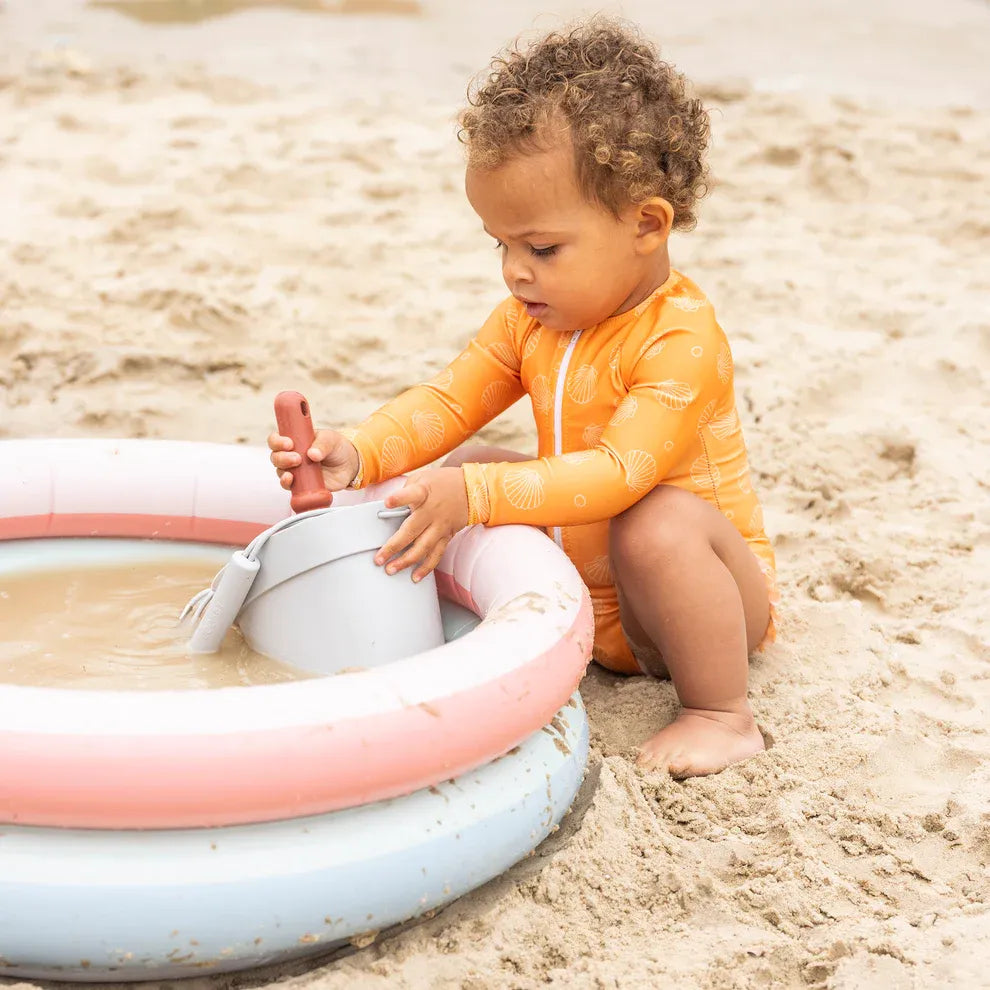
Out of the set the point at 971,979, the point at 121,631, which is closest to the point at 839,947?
the point at 971,979

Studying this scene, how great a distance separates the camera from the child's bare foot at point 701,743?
1910 millimetres

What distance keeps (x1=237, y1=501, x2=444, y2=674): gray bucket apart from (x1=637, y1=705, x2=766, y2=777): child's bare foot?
1.21 ft

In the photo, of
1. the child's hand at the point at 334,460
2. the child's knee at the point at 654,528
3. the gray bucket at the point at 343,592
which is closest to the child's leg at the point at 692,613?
the child's knee at the point at 654,528

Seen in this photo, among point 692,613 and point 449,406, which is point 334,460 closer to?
point 449,406

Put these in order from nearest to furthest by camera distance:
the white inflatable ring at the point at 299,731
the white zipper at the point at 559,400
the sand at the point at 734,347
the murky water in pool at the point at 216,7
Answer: the white inflatable ring at the point at 299,731 → the sand at the point at 734,347 → the white zipper at the point at 559,400 → the murky water in pool at the point at 216,7

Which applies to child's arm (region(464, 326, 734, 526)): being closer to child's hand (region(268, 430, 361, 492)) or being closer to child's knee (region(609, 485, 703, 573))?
child's knee (region(609, 485, 703, 573))

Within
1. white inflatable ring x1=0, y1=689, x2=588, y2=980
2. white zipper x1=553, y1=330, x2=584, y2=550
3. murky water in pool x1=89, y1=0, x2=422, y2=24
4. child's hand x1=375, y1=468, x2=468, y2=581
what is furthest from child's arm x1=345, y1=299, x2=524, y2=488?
murky water in pool x1=89, y1=0, x2=422, y2=24

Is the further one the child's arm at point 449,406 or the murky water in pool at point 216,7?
the murky water in pool at point 216,7

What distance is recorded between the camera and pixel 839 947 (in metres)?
1.51

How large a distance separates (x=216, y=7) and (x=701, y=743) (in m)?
6.69

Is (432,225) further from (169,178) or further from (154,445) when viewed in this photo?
(154,445)

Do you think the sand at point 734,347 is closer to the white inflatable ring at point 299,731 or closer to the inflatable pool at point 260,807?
the inflatable pool at point 260,807

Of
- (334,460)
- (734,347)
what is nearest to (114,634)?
(334,460)

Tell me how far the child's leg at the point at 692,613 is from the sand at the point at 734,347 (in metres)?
0.05
